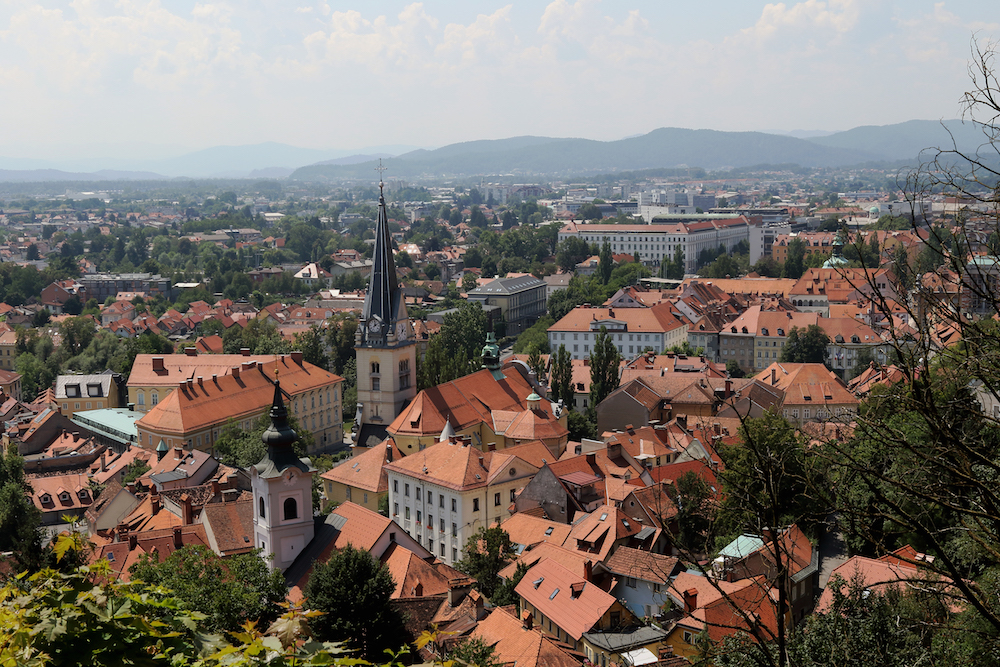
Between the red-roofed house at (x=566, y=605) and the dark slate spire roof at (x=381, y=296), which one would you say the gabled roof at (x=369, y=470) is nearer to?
the dark slate spire roof at (x=381, y=296)

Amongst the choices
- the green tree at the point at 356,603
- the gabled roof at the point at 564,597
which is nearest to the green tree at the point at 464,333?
the gabled roof at the point at 564,597

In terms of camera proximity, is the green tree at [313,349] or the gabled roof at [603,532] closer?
the gabled roof at [603,532]

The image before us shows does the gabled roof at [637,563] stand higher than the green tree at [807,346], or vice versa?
the gabled roof at [637,563]

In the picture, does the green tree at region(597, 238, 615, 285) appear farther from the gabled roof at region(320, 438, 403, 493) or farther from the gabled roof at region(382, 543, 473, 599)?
the gabled roof at region(382, 543, 473, 599)

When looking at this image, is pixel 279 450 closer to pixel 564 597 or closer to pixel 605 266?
pixel 564 597

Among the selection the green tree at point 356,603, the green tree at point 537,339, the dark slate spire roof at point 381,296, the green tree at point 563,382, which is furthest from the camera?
the green tree at point 537,339

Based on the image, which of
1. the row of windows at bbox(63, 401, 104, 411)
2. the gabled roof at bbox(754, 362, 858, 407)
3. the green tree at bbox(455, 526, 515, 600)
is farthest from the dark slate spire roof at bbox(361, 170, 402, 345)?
the row of windows at bbox(63, 401, 104, 411)
